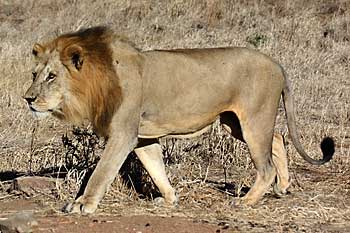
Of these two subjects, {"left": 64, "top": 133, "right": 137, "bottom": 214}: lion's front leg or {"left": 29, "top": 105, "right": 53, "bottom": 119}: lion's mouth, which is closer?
{"left": 64, "top": 133, "right": 137, "bottom": 214}: lion's front leg

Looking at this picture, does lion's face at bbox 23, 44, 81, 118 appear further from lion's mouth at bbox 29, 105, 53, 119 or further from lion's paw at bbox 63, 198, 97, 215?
lion's paw at bbox 63, 198, 97, 215

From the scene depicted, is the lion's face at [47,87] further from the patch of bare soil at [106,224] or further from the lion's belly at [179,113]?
the patch of bare soil at [106,224]

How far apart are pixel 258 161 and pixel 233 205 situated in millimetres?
390

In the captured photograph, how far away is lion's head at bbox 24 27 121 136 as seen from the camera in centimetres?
609

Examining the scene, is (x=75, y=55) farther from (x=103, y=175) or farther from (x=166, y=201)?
(x=166, y=201)

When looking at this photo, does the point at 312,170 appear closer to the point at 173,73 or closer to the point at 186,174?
the point at 186,174

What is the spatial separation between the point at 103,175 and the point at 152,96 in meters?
0.67

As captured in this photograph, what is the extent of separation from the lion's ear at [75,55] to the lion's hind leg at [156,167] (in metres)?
0.90

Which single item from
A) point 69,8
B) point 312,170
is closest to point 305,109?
point 312,170

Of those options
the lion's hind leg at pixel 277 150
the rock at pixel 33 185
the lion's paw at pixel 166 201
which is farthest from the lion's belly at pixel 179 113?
the rock at pixel 33 185

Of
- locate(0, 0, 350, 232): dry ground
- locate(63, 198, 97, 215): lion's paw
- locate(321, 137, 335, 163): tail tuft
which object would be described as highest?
locate(321, 137, 335, 163): tail tuft

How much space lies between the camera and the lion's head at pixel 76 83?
609 cm

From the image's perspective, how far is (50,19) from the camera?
21703 mm

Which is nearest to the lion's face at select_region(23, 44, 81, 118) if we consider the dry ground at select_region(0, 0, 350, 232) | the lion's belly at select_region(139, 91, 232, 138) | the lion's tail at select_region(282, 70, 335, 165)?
the lion's belly at select_region(139, 91, 232, 138)
